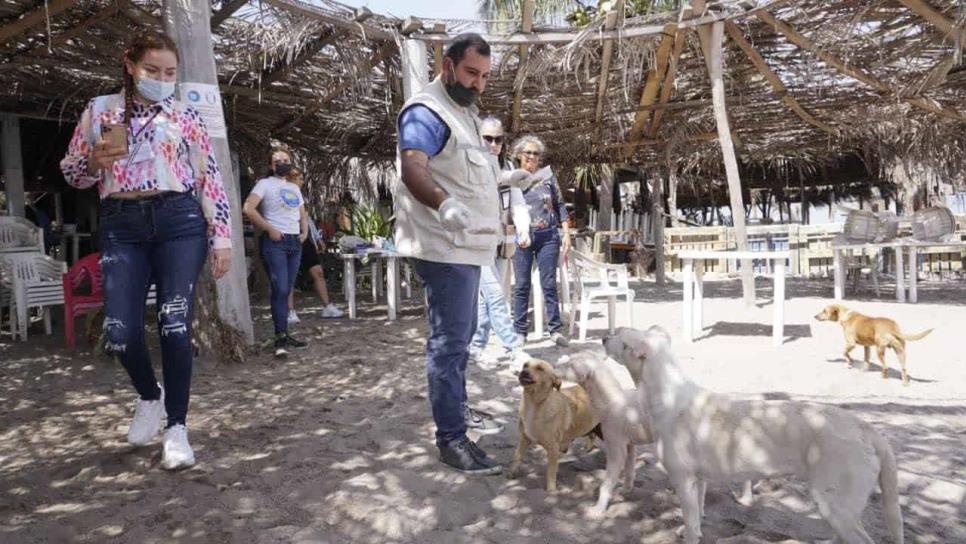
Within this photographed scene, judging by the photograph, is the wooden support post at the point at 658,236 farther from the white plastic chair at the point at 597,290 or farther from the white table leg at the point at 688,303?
the white table leg at the point at 688,303

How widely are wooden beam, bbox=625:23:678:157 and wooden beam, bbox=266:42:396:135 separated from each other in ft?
9.94

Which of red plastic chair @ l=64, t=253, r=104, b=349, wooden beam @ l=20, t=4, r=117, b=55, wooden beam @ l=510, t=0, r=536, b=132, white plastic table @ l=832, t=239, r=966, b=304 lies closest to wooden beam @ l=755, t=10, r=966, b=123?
white plastic table @ l=832, t=239, r=966, b=304

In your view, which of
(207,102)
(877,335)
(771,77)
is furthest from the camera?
(771,77)

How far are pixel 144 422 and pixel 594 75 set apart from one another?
23.0 ft

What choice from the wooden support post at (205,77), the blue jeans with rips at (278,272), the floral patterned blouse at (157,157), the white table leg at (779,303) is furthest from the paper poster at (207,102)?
the white table leg at (779,303)

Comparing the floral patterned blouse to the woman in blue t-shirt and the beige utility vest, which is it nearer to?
the beige utility vest

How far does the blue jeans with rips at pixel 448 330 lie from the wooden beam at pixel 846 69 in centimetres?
560

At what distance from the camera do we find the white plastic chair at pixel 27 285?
6.36 meters

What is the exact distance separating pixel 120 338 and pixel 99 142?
0.76 metres

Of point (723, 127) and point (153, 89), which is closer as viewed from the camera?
point (153, 89)

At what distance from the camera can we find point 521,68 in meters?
7.64

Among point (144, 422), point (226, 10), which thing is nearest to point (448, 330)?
point (144, 422)

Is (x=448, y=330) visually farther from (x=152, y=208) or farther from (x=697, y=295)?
(x=697, y=295)

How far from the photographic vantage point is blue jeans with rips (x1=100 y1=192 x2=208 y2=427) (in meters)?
2.52
